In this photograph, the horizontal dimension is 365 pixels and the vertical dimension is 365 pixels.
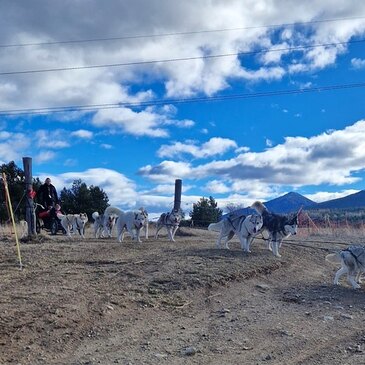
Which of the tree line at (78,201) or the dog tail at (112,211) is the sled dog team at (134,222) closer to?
the dog tail at (112,211)

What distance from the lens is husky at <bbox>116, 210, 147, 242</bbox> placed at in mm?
18969

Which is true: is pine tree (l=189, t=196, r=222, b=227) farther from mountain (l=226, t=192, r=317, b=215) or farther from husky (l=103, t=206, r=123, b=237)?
husky (l=103, t=206, r=123, b=237)

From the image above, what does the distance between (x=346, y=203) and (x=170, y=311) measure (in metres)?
67.0

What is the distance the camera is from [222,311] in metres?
9.23

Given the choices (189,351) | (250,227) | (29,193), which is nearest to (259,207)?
(250,227)

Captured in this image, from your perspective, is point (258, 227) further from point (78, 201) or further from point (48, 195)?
point (78, 201)

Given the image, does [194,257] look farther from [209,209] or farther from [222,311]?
[209,209]

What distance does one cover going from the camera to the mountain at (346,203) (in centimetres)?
6831

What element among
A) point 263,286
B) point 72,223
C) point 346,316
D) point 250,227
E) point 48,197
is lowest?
point 346,316

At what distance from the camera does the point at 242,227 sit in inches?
635

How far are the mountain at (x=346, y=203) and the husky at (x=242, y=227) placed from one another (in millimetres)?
51952

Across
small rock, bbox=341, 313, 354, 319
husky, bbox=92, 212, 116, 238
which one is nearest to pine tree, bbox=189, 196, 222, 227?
husky, bbox=92, 212, 116, 238

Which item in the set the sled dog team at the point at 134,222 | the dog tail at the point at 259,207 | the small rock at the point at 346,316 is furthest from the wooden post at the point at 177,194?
the small rock at the point at 346,316

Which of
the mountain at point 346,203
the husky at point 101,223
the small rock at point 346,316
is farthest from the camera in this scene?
the mountain at point 346,203
